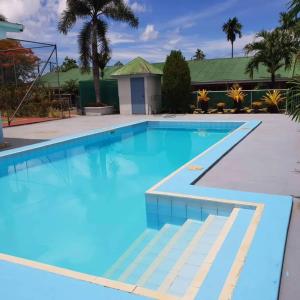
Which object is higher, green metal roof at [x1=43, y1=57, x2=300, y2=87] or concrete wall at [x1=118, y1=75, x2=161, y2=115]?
green metal roof at [x1=43, y1=57, x2=300, y2=87]

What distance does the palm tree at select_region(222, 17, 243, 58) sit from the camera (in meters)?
49.5

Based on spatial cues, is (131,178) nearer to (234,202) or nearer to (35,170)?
(35,170)

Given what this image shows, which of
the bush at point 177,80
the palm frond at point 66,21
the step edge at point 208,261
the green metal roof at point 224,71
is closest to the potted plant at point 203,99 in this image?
the bush at point 177,80

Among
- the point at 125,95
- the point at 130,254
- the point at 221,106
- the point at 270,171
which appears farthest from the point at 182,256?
the point at 125,95

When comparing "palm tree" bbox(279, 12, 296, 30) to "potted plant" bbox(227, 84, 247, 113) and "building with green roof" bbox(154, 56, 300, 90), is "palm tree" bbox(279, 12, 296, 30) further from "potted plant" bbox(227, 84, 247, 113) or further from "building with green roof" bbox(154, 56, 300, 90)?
"building with green roof" bbox(154, 56, 300, 90)

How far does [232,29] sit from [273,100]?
37014 millimetres

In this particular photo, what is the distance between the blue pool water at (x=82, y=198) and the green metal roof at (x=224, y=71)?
12387 mm

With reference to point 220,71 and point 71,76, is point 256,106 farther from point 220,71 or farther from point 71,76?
point 71,76

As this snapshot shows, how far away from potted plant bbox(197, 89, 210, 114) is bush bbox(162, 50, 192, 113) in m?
0.61

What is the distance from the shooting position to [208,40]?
116 feet

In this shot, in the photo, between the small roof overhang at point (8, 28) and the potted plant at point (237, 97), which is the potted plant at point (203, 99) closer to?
the potted plant at point (237, 97)

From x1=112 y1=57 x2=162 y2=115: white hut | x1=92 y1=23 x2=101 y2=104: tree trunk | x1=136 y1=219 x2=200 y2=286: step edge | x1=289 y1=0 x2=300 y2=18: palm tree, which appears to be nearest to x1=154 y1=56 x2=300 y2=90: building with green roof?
x1=112 y1=57 x2=162 y2=115: white hut

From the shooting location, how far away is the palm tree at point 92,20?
19.9 metres

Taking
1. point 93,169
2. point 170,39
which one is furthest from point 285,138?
point 170,39
